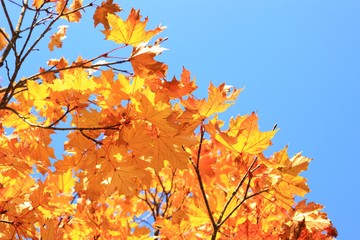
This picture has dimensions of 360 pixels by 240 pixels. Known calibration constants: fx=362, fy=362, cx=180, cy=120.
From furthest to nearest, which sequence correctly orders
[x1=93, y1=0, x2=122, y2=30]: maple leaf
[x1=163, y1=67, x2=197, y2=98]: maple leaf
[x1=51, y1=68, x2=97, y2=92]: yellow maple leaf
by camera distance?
[x1=93, y1=0, x2=122, y2=30]: maple leaf, [x1=163, y1=67, x2=197, y2=98]: maple leaf, [x1=51, y1=68, x2=97, y2=92]: yellow maple leaf

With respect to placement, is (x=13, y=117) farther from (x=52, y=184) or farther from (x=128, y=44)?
(x=52, y=184)

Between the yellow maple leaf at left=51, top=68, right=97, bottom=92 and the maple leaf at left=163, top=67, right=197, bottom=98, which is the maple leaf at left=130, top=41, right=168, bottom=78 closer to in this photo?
the maple leaf at left=163, top=67, right=197, bottom=98

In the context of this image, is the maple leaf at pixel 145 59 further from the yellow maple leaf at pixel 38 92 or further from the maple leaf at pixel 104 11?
the maple leaf at pixel 104 11

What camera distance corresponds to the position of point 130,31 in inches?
64.9

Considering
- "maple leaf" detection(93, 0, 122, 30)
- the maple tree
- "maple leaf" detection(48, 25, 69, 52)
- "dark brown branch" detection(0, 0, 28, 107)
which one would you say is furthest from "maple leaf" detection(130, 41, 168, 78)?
"maple leaf" detection(48, 25, 69, 52)

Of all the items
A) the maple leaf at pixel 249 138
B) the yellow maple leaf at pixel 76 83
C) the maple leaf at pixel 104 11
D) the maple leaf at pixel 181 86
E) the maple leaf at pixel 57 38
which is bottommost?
the maple leaf at pixel 249 138

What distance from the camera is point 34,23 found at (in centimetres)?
195

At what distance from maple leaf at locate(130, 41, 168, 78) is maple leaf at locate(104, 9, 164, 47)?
0.04 meters

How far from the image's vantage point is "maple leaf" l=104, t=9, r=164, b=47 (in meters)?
1.62

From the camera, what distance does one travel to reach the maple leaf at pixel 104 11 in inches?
89.0

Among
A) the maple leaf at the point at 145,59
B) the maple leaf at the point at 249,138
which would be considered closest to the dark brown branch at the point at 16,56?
the maple leaf at the point at 145,59

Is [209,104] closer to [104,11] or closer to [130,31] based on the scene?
[130,31]

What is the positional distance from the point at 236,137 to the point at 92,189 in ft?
2.62

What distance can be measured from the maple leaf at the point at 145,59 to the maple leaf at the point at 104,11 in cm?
70
